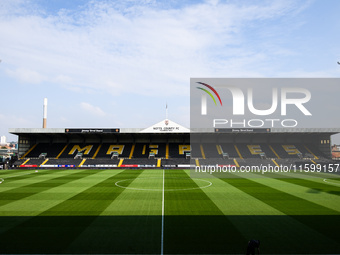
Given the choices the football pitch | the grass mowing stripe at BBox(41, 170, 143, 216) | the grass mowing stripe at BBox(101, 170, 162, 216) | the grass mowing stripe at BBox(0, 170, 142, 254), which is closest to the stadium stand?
the grass mowing stripe at BBox(41, 170, 143, 216)

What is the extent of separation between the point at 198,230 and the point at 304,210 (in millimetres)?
6804

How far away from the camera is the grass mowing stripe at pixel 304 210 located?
36.0ft

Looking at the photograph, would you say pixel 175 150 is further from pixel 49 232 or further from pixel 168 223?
pixel 49 232

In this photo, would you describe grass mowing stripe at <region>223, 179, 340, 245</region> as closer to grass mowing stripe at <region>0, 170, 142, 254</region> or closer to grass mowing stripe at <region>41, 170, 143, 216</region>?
grass mowing stripe at <region>0, 170, 142, 254</region>

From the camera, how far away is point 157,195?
720 inches

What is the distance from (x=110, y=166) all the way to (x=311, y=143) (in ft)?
136

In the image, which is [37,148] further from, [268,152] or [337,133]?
[337,133]

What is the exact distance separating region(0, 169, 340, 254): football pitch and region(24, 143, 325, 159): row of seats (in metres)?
33.7

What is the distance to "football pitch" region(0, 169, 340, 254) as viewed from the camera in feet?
29.4

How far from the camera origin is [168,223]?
37.8ft

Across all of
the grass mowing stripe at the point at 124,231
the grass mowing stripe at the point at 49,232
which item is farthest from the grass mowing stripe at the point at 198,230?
the grass mowing stripe at the point at 49,232

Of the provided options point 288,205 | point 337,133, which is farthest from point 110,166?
point 337,133

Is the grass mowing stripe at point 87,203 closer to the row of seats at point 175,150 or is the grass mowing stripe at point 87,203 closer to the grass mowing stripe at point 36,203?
the grass mowing stripe at point 36,203

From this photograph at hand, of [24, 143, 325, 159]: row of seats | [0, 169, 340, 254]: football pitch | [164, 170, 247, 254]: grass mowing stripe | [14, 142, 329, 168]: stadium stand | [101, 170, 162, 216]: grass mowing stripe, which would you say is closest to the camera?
[164, 170, 247, 254]: grass mowing stripe
